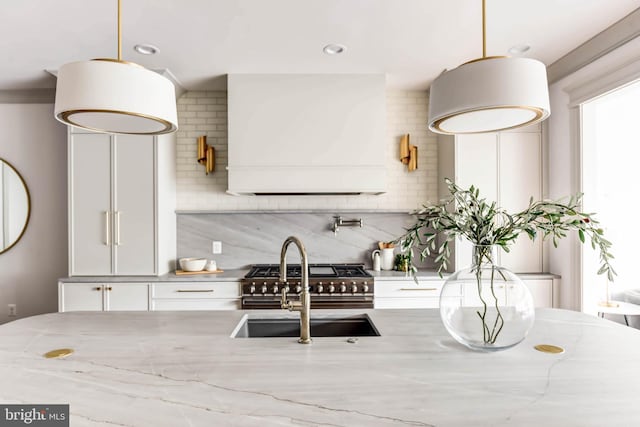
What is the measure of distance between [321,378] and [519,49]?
2921mm

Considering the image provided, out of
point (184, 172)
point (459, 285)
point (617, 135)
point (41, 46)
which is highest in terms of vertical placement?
point (41, 46)

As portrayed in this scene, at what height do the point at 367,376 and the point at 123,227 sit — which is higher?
the point at 123,227

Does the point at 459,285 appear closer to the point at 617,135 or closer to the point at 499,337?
the point at 499,337

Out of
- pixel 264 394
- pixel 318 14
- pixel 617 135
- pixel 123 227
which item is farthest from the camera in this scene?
pixel 617 135

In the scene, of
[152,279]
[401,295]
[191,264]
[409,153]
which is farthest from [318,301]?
[409,153]

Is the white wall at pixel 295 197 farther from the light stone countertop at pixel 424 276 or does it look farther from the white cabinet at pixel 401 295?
the white cabinet at pixel 401 295

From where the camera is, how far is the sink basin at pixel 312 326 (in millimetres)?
1793

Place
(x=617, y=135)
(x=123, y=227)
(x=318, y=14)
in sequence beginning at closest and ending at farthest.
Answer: (x=318, y=14)
(x=123, y=227)
(x=617, y=135)

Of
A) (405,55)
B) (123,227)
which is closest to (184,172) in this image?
(123,227)

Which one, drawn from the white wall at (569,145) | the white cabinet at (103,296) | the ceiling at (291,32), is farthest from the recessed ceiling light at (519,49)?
the white cabinet at (103,296)

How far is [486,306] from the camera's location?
1265mm

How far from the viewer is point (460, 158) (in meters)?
3.38

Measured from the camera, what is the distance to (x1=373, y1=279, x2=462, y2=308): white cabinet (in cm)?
321

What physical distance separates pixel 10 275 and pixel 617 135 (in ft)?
20.3
